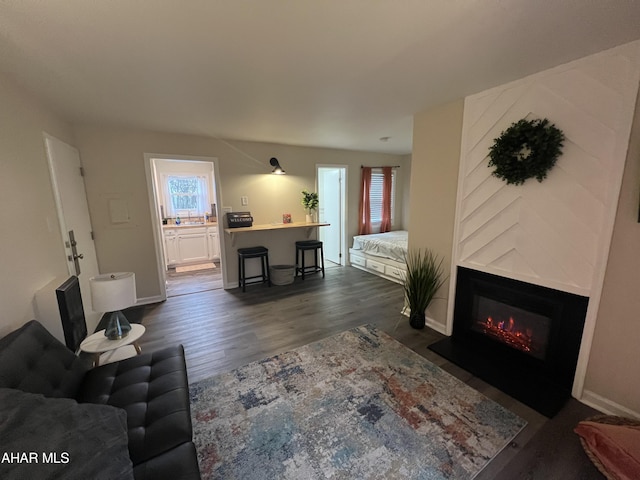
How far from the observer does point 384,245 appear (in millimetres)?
4629

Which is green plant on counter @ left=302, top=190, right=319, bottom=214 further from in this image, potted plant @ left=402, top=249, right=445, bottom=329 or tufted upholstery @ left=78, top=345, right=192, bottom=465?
tufted upholstery @ left=78, top=345, right=192, bottom=465

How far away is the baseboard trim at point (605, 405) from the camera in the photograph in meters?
1.72

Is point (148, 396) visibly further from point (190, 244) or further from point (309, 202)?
point (190, 244)

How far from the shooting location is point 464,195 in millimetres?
2475

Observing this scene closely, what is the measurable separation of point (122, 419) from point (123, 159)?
338 centimetres

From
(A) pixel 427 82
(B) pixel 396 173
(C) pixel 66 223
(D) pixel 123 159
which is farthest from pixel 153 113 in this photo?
(B) pixel 396 173

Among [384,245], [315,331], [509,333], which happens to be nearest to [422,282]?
[509,333]

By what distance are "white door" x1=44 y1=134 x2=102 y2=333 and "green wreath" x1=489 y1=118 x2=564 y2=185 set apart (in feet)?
12.8

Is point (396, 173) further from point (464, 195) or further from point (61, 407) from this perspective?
point (61, 407)

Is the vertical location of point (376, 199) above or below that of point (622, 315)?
above

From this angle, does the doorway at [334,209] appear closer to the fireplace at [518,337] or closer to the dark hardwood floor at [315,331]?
the dark hardwood floor at [315,331]

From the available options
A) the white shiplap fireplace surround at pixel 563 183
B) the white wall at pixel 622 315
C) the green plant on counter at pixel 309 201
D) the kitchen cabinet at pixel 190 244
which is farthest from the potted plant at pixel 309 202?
the white wall at pixel 622 315

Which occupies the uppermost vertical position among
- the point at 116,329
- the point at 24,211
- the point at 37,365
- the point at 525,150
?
the point at 525,150

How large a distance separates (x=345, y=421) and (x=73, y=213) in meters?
3.31
